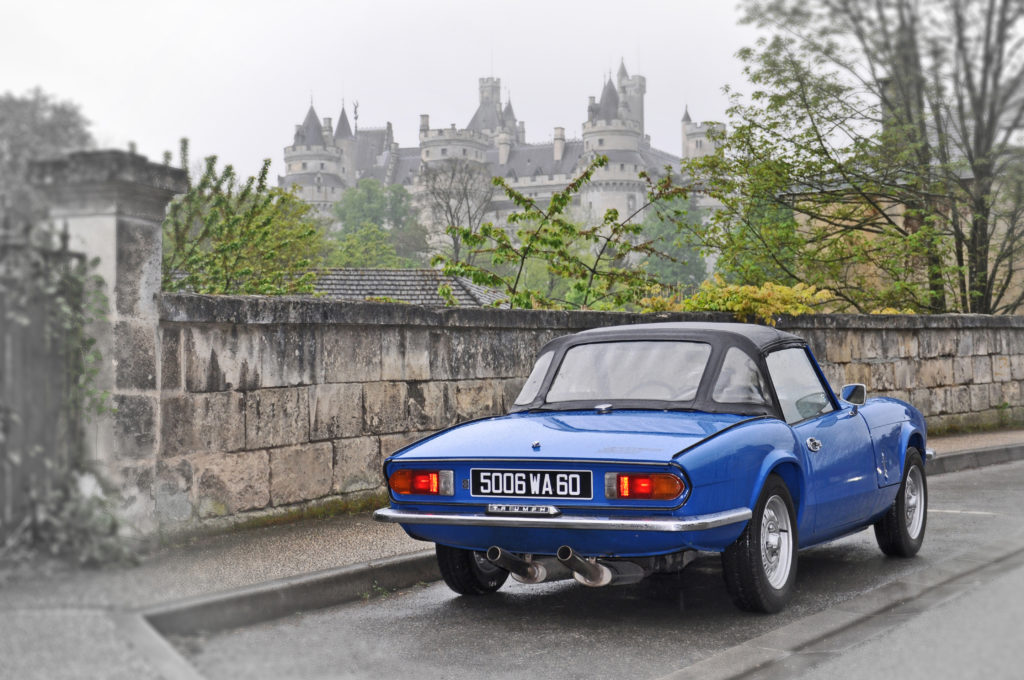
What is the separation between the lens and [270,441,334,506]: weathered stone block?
7.83m

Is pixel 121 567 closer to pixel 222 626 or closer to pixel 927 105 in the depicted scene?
pixel 222 626

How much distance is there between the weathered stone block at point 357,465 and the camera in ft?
27.7

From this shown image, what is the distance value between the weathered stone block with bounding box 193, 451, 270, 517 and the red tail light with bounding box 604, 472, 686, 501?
3371 mm

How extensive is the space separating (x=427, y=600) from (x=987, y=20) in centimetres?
1290

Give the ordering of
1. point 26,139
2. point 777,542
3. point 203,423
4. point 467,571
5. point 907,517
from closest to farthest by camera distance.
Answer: point 26,139, point 777,542, point 467,571, point 907,517, point 203,423

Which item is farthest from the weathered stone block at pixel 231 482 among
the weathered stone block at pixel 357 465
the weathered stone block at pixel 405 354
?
the weathered stone block at pixel 405 354

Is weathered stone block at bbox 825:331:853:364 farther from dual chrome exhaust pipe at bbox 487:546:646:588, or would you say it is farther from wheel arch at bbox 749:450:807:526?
dual chrome exhaust pipe at bbox 487:546:646:588

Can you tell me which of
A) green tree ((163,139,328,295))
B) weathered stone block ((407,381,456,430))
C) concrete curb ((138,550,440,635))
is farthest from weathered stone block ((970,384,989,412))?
concrete curb ((138,550,440,635))

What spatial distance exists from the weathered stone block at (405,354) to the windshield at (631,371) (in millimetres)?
2889

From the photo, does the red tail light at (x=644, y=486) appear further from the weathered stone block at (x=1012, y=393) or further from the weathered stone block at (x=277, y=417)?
the weathered stone block at (x=1012, y=393)

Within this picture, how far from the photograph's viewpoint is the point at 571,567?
505 centimetres

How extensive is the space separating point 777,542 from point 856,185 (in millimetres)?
18893

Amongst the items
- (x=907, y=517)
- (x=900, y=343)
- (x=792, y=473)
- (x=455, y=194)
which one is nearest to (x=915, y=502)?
(x=907, y=517)

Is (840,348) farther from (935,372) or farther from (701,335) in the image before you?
(701,335)
